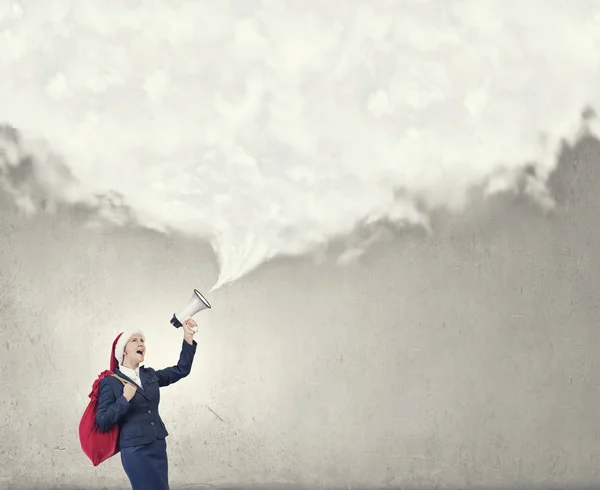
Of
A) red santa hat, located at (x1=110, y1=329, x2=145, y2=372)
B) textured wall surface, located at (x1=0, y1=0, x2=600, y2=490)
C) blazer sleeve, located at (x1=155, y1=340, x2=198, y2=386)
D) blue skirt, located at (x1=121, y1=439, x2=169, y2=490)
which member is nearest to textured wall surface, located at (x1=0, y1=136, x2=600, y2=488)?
textured wall surface, located at (x1=0, y1=0, x2=600, y2=490)

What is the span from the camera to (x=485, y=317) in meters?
5.00

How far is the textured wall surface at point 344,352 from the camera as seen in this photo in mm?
4941

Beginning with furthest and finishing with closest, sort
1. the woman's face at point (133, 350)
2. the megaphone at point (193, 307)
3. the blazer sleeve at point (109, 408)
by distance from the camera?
the megaphone at point (193, 307) → the woman's face at point (133, 350) → the blazer sleeve at point (109, 408)

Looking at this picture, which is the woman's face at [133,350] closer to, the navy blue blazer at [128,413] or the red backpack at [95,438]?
the navy blue blazer at [128,413]

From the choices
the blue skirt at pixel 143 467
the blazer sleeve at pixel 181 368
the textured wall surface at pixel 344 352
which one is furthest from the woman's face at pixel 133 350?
the textured wall surface at pixel 344 352

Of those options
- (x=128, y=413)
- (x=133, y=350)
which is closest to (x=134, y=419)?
(x=128, y=413)

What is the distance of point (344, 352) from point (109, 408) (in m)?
2.03

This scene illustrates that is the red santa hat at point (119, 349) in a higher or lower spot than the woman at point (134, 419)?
higher

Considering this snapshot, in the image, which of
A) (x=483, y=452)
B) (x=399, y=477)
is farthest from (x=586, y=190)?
(x=399, y=477)

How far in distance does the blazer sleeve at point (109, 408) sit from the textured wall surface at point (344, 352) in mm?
1738

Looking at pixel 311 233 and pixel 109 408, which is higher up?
pixel 311 233

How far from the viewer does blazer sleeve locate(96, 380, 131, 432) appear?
3156 millimetres

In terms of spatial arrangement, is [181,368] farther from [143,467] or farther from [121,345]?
[143,467]

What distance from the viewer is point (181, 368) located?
139 inches
